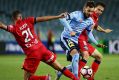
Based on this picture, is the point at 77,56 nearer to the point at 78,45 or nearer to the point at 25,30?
the point at 78,45

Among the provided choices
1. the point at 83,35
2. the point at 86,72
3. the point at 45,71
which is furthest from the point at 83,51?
the point at 45,71

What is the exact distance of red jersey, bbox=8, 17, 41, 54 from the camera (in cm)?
905

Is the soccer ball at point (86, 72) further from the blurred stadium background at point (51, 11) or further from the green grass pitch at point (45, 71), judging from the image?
the blurred stadium background at point (51, 11)

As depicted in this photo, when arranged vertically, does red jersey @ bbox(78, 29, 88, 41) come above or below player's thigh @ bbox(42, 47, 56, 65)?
below

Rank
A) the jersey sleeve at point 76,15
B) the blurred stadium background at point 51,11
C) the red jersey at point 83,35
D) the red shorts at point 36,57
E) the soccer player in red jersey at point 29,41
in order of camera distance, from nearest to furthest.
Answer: the soccer player in red jersey at point 29,41 → the red shorts at point 36,57 → the jersey sleeve at point 76,15 → the red jersey at point 83,35 → the blurred stadium background at point 51,11

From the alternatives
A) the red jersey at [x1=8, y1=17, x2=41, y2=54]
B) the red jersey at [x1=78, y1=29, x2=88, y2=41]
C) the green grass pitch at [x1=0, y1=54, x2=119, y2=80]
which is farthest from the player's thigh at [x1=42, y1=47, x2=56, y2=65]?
the green grass pitch at [x1=0, y1=54, x2=119, y2=80]

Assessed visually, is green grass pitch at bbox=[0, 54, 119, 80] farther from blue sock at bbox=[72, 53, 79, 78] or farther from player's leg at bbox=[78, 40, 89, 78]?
blue sock at bbox=[72, 53, 79, 78]

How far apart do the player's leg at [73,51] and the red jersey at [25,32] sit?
174cm

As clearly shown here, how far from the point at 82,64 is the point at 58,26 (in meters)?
23.2

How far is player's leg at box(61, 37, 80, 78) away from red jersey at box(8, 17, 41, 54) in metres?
1.74

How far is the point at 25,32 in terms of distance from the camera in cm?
905

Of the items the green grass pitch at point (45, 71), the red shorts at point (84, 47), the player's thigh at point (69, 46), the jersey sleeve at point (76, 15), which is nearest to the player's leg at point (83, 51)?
the red shorts at point (84, 47)

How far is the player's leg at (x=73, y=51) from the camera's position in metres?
10.6

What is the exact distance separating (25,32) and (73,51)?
83.1 inches
